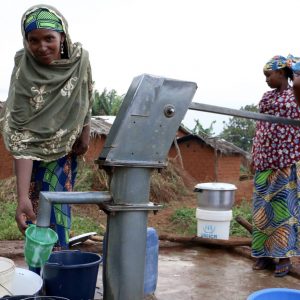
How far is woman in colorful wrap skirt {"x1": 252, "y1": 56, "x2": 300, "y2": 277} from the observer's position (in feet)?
10.7

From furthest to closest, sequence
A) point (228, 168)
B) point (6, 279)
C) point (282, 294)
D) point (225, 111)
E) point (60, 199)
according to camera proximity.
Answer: point (228, 168)
point (6, 279)
point (282, 294)
point (225, 111)
point (60, 199)

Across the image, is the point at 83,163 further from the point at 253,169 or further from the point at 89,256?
the point at 89,256

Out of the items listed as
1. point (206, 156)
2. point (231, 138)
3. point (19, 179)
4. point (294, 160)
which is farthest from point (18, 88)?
point (231, 138)

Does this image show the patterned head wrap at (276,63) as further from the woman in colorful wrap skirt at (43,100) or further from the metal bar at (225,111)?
the metal bar at (225,111)

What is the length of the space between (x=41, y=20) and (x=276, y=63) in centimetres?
186

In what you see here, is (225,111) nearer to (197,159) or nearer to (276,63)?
(276,63)

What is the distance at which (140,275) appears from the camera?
51.2 inches

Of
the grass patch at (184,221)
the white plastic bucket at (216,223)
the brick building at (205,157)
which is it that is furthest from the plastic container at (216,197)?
the brick building at (205,157)

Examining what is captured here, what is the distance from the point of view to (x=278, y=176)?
3348 millimetres

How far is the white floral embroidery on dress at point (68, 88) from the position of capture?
1942mm

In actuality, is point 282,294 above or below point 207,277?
above

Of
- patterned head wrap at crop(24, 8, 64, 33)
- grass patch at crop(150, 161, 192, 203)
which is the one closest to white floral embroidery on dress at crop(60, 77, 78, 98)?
patterned head wrap at crop(24, 8, 64, 33)

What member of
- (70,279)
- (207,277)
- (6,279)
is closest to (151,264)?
(70,279)

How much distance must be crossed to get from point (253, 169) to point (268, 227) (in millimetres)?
424
